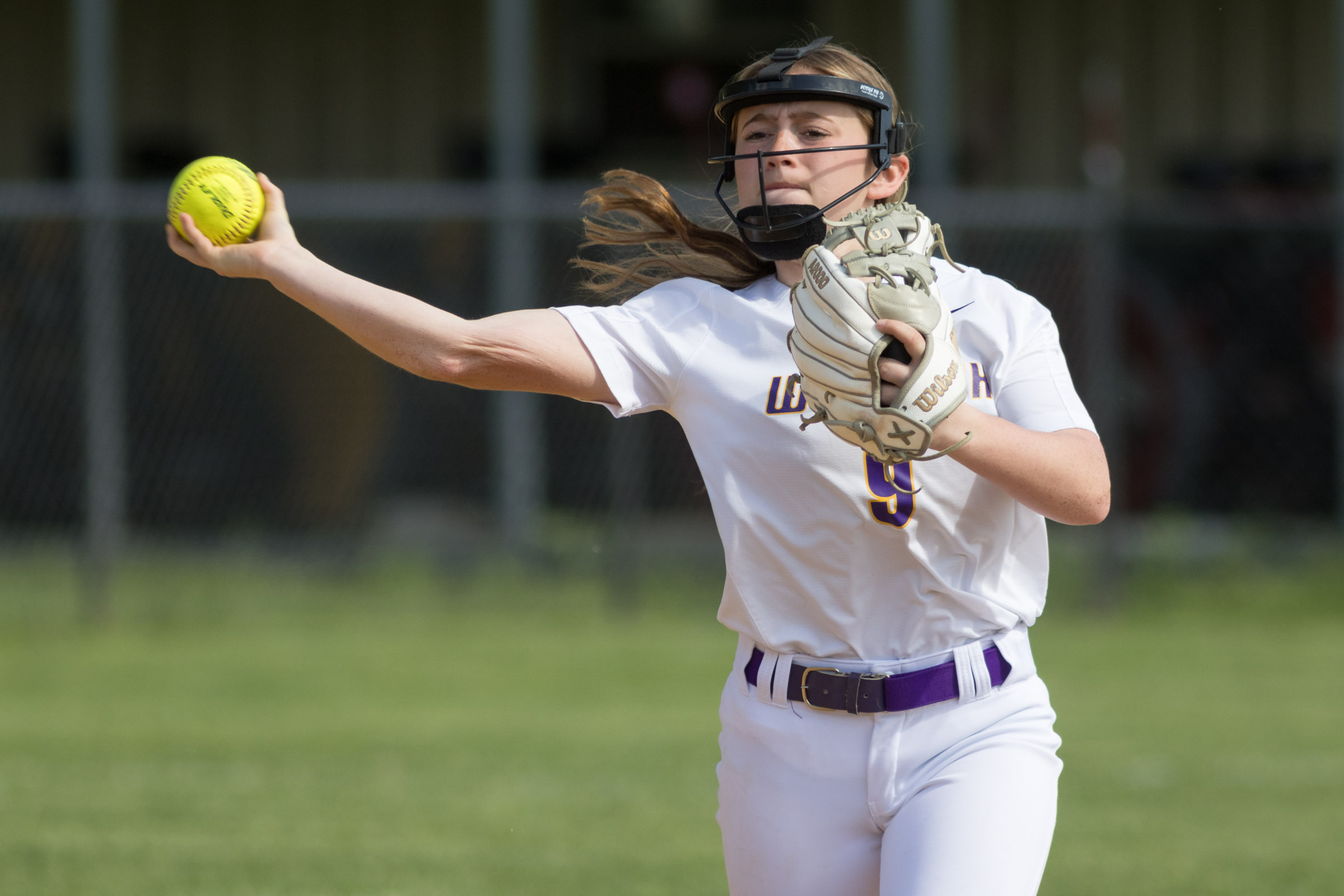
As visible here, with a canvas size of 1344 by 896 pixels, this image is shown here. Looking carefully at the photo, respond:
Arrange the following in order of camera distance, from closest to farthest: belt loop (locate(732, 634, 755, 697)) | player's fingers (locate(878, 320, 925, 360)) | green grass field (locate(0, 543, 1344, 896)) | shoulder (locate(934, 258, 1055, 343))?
player's fingers (locate(878, 320, 925, 360)), shoulder (locate(934, 258, 1055, 343)), belt loop (locate(732, 634, 755, 697)), green grass field (locate(0, 543, 1344, 896))

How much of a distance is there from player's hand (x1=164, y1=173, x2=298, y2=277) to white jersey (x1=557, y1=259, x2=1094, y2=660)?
548mm

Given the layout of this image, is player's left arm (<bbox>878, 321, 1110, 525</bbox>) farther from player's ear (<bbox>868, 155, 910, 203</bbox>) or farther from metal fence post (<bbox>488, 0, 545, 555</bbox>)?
metal fence post (<bbox>488, 0, 545, 555</bbox>)

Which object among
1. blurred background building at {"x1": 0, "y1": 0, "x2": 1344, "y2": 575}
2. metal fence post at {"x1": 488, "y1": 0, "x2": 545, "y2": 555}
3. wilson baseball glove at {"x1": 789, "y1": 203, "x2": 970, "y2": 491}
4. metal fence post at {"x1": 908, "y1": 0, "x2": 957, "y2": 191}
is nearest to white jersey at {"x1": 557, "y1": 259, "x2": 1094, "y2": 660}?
wilson baseball glove at {"x1": 789, "y1": 203, "x2": 970, "y2": 491}

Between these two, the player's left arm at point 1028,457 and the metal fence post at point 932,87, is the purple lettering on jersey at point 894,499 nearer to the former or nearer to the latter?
the player's left arm at point 1028,457

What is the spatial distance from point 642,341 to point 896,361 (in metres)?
0.69

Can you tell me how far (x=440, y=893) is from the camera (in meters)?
5.37

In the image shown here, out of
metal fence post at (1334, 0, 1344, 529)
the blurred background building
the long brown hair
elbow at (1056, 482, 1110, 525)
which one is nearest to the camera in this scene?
elbow at (1056, 482, 1110, 525)

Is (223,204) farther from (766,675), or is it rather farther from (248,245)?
(766,675)

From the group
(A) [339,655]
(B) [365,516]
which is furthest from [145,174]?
(A) [339,655]

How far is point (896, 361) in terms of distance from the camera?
2604mm

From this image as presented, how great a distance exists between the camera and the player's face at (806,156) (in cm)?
310

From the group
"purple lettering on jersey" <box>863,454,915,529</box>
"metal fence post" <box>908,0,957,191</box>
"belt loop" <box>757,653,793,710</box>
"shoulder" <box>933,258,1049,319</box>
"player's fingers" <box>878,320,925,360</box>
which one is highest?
"metal fence post" <box>908,0,957,191</box>

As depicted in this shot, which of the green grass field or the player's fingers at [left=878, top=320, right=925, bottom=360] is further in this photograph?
the green grass field

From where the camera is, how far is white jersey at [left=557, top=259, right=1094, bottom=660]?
304 cm
